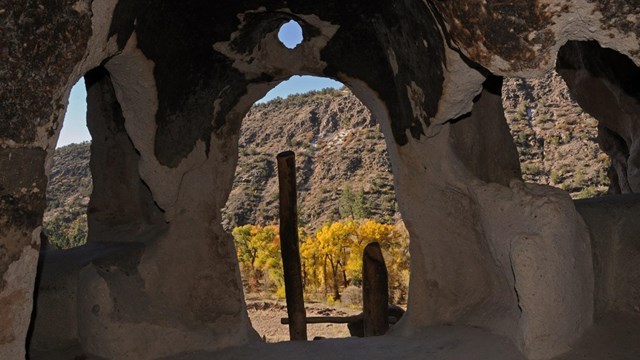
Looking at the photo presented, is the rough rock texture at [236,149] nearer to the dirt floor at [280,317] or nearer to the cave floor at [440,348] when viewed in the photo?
the cave floor at [440,348]

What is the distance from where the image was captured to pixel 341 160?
35.4 m

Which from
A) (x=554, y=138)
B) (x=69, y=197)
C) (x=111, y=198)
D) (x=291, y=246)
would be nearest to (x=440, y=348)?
(x=111, y=198)

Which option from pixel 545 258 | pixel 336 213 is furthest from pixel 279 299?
pixel 545 258

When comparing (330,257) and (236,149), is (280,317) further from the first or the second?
(236,149)

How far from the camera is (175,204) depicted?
6.00 m

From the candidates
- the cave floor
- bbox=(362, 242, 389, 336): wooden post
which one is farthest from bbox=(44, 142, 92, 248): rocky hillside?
the cave floor

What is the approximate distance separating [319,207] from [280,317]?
15843 millimetres

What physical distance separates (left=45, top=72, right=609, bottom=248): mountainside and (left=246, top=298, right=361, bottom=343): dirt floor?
10.4 metres

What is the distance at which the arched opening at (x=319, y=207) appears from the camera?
18.3 meters

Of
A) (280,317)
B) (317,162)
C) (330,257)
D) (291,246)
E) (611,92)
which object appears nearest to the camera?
(611,92)

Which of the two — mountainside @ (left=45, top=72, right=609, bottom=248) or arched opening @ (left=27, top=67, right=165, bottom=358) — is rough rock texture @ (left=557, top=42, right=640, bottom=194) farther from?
mountainside @ (left=45, top=72, right=609, bottom=248)

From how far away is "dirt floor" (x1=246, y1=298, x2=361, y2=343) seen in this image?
1422cm

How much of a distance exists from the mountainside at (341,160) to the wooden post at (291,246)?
15.6 m

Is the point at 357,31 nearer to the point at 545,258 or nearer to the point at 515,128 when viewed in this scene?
the point at 545,258
